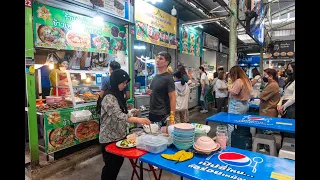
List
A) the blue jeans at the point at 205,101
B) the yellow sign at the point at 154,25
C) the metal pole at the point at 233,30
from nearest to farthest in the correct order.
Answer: the yellow sign at the point at 154,25, the metal pole at the point at 233,30, the blue jeans at the point at 205,101

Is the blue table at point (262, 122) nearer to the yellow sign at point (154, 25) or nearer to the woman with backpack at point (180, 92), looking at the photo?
the woman with backpack at point (180, 92)

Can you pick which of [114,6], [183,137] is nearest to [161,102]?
[183,137]

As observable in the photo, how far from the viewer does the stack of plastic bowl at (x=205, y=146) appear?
1.91 m

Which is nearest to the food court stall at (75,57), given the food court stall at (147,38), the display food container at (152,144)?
the food court stall at (147,38)

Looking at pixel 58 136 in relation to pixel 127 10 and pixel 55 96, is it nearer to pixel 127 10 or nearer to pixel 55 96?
pixel 55 96

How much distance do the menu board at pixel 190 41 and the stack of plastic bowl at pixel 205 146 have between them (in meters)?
6.39

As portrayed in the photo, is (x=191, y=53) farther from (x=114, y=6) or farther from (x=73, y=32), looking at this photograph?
(x=73, y=32)

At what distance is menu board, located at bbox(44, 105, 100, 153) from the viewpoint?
361 centimetres

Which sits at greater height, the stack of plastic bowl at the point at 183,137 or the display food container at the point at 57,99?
the display food container at the point at 57,99

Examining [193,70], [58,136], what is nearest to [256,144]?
[58,136]

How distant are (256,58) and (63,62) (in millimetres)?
20255

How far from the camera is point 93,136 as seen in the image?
442 centimetres

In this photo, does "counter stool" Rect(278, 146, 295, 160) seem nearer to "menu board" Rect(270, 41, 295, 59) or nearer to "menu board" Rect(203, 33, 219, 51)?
"menu board" Rect(203, 33, 219, 51)

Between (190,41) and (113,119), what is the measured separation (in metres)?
7.03
